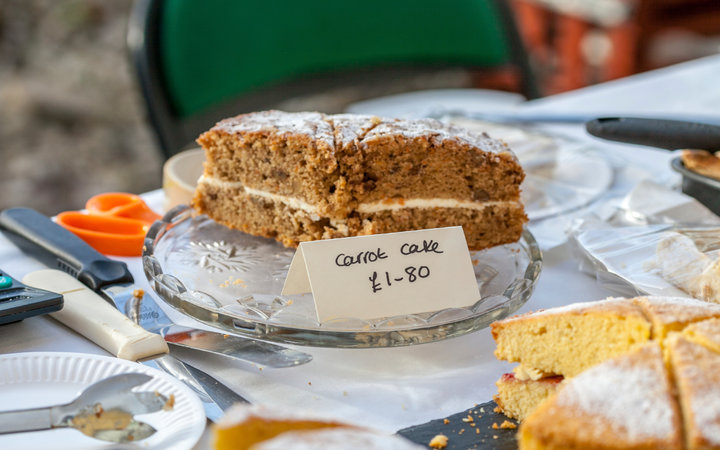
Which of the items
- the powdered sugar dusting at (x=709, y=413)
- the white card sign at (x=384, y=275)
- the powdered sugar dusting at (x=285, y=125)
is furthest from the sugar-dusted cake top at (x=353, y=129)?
the powdered sugar dusting at (x=709, y=413)

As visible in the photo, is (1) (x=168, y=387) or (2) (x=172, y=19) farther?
(2) (x=172, y=19)

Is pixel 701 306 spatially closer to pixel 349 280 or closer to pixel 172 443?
pixel 349 280

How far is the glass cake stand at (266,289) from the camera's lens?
104 centimetres

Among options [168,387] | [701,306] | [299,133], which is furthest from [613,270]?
[168,387]

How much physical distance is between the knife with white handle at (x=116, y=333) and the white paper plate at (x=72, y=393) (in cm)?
6

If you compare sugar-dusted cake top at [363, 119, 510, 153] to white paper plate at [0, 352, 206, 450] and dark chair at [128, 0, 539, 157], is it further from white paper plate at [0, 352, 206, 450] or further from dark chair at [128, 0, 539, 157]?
dark chair at [128, 0, 539, 157]

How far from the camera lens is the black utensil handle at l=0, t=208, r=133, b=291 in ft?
4.13

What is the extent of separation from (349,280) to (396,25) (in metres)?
1.76

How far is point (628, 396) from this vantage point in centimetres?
74

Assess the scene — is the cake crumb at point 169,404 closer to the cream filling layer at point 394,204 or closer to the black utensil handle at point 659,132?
the cream filling layer at point 394,204

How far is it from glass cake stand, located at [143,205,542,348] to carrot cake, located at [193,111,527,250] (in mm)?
58

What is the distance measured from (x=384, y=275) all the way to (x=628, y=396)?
46cm

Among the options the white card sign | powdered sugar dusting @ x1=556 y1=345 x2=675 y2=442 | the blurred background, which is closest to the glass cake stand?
the white card sign

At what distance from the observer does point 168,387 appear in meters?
0.90
